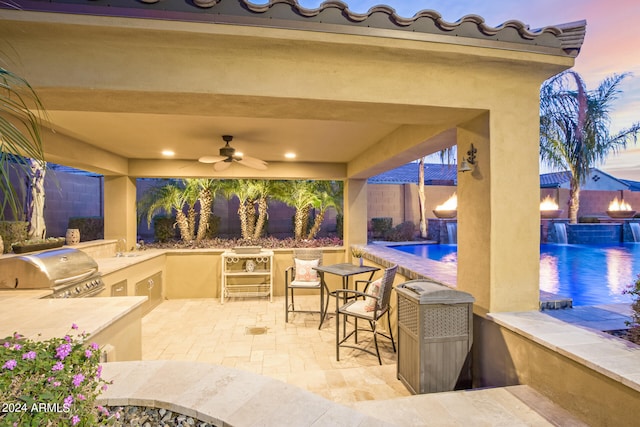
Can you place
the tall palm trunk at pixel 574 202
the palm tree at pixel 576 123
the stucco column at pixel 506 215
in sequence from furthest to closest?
1. the tall palm trunk at pixel 574 202
2. the palm tree at pixel 576 123
3. the stucco column at pixel 506 215

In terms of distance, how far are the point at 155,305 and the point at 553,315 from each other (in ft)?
21.0

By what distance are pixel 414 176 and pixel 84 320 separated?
15.7m

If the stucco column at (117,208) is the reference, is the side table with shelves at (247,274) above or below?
below

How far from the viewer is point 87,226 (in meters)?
8.66

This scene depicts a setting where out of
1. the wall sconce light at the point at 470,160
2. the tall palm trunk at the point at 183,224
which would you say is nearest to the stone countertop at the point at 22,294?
the wall sconce light at the point at 470,160

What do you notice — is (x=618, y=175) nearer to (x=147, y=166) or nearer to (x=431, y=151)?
(x=431, y=151)

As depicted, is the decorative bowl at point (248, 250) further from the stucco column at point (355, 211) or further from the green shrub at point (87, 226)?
the green shrub at point (87, 226)

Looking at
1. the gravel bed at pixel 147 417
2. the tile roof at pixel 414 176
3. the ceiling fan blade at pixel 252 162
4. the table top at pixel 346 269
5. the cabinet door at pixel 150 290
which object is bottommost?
the cabinet door at pixel 150 290

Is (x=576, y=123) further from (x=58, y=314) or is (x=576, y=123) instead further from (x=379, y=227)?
(x=58, y=314)

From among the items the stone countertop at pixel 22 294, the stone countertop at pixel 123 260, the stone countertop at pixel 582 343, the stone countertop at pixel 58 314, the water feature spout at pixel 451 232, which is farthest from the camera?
the water feature spout at pixel 451 232

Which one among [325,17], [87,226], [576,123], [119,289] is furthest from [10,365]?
[576,123]

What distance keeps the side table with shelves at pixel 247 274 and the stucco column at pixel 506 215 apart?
462cm

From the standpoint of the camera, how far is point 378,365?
3852 millimetres

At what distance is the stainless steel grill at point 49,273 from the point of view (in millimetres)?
3342
